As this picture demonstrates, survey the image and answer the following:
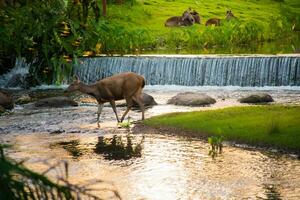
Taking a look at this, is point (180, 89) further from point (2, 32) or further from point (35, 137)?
point (2, 32)

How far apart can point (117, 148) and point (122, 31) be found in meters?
26.2

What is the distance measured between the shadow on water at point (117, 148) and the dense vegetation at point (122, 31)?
10.5 feet

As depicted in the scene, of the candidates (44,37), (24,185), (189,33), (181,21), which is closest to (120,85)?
(44,37)

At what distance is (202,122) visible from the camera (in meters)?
22.3

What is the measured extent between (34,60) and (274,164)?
12.3 m

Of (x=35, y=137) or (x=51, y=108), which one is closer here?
(x=35, y=137)

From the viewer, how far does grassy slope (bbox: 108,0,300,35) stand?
198 feet

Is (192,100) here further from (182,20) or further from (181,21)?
(182,20)

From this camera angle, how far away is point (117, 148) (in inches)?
763

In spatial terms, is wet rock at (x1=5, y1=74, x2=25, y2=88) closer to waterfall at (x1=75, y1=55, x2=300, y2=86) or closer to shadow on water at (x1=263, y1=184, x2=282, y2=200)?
waterfall at (x1=75, y1=55, x2=300, y2=86)

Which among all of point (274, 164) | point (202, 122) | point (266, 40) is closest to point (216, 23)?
point (266, 40)

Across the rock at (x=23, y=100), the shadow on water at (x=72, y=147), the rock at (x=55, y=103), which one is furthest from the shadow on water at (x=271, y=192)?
the rock at (x=23, y=100)

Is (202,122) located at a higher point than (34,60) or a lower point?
lower

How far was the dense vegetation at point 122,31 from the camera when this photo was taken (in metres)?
4.60
